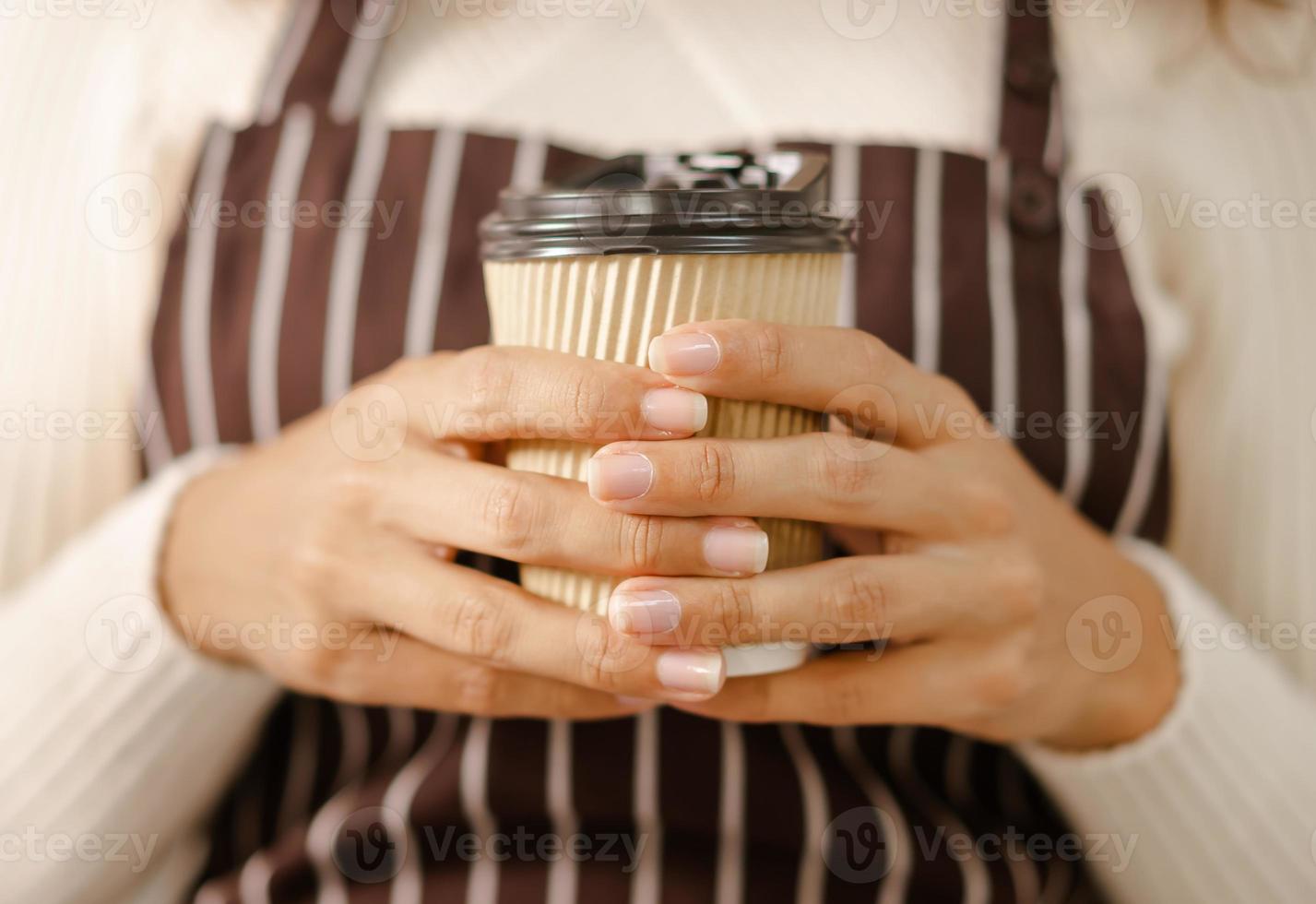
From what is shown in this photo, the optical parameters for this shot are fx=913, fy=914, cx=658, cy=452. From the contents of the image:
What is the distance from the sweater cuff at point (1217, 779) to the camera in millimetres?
626

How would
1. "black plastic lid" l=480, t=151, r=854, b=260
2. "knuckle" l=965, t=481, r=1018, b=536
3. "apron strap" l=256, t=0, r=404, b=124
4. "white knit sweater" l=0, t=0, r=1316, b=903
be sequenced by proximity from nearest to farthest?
"black plastic lid" l=480, t=151, r=854, b=260
"knuckle" l=965, t=481, r=1018, b=536
"white knit sweater" l=0, t=0, r=1316, b=903
"apron strap" l=256, t=0, r=404, b=124

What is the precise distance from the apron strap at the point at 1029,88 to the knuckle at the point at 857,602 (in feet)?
1.38

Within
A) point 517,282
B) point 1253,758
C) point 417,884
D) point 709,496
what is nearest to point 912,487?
point 709,496

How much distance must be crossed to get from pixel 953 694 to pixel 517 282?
36cm

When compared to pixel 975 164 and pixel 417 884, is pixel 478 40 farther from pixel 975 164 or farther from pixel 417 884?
pixel 417 884

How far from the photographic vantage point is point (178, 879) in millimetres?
733

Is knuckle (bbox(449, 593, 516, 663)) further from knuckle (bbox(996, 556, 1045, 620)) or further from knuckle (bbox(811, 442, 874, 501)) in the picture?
knuckle (bbox(996, 556, 1045, 620))

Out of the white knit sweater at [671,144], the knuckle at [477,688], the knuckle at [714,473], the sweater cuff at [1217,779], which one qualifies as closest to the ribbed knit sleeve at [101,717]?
the white knit sweater at [671,144]

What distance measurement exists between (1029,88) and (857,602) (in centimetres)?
49

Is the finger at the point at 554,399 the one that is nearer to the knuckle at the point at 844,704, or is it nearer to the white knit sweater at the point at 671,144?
the knuckle at the point at 844,704

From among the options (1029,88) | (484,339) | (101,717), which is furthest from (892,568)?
(101,717)

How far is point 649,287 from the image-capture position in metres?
0.44

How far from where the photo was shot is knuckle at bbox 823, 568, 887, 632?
1.62 feet

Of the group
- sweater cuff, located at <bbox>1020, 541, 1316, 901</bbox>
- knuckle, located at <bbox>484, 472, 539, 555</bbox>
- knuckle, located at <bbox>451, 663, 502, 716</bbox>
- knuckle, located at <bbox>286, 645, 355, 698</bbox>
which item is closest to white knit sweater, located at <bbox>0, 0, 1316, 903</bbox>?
sweater cuff, located at <bbox>1020, 541, 1316, 901</bbox>
